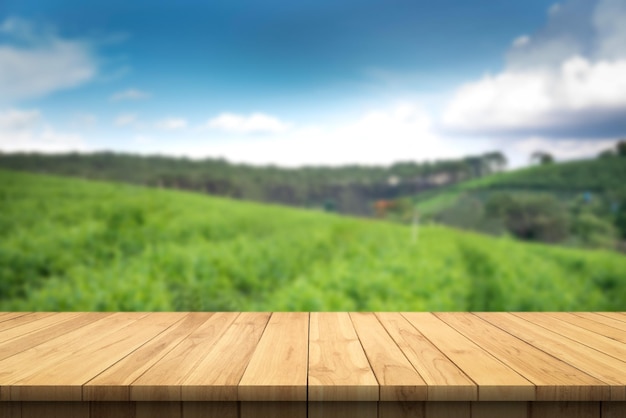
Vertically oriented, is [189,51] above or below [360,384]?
above

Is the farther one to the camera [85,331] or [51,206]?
[51,206]

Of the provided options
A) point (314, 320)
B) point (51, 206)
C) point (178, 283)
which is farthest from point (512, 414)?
point (51, 206)

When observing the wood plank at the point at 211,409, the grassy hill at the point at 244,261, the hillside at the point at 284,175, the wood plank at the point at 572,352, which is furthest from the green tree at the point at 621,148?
the wood plank at the point at 211,409

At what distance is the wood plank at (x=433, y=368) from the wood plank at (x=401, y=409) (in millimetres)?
34

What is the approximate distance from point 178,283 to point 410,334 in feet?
15.1

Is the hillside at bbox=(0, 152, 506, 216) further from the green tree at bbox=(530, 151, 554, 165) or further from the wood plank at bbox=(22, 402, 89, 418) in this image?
the wood plank at bbox=(22, 402, 89, 418)

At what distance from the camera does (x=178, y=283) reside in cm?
573

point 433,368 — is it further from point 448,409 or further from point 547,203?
point 547,203

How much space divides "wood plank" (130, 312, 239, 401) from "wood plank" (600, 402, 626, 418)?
842 millimetres

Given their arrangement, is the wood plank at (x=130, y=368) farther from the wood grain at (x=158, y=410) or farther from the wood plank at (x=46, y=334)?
the wood plank at (x=46, y=334)

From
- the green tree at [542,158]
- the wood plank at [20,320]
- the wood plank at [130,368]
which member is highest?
the green tree at [542,158]

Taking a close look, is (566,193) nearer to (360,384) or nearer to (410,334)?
(410,334)

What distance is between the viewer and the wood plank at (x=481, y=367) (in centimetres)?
105

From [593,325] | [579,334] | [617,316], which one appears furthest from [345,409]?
[617,316]
